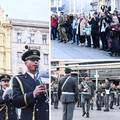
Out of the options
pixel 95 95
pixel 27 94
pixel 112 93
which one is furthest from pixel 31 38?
pixel 112 93

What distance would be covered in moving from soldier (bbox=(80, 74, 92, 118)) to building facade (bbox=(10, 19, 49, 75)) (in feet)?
1.16

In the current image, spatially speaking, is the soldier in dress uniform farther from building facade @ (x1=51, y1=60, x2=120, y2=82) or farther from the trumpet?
building facade @ (x1=51, y1=60, x2=120, y2=82)

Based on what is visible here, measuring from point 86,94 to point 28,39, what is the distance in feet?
2.21

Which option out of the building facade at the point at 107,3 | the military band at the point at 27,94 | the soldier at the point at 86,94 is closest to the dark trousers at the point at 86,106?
the soldier at the point at 86,94

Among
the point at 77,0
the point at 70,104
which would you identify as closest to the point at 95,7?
the point at 77,0

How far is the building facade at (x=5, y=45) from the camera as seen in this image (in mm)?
4422

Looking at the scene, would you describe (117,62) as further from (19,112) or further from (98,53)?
(19,112)

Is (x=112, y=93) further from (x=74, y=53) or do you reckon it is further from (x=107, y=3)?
(x=107, y=3)

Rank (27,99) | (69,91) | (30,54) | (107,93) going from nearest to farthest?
1. (27,99)
2. (30,54)
3. (69,91)
4. (107,93)

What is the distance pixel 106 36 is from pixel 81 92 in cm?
52

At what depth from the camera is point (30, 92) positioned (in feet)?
14.2

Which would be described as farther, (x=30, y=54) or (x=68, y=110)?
(x=68, y=110)

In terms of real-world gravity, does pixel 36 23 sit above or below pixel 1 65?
above

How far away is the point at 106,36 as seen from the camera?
15.0 feet
